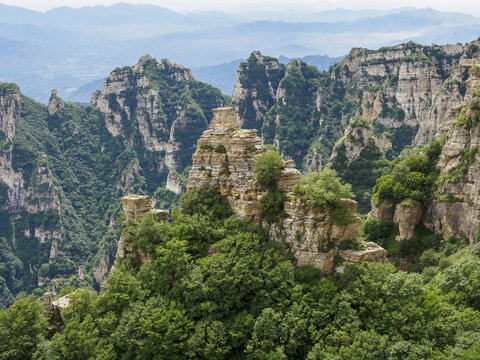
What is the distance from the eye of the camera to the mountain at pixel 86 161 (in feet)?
416

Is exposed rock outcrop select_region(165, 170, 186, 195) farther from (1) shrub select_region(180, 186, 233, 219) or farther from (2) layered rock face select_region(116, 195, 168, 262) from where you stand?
(1) shrub select_region(180, 186, 233, 219)

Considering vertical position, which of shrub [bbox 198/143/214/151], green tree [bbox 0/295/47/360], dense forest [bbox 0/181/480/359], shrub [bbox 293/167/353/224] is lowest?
green tree [bbox 0/295/47/360]

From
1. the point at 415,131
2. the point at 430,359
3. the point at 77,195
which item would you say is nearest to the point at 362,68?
the point at 415,131

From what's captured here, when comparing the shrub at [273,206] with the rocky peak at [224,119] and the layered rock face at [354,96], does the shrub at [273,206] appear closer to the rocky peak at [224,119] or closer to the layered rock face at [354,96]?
the rocky peak at [224,119]

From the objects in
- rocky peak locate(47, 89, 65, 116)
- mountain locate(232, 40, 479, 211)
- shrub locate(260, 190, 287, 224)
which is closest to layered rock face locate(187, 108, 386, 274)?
shrub locate(260, 190, 287, 224)

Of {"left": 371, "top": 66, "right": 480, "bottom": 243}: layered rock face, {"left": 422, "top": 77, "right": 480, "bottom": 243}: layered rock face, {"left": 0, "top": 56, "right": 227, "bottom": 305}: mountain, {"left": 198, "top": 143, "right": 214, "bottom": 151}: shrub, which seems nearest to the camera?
{"left": 198, "top": 143, "right": 214, "bottom": 151}: shrub

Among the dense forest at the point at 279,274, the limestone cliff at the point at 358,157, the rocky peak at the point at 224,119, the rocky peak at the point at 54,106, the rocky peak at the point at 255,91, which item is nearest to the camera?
the dense forest at the point at 279,274

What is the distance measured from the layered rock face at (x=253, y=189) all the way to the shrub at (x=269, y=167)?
61 centimetres

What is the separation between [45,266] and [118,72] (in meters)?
91.5

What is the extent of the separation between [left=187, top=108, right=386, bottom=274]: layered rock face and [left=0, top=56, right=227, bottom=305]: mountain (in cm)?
8365

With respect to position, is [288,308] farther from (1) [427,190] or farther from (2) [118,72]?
(2) [118,72]

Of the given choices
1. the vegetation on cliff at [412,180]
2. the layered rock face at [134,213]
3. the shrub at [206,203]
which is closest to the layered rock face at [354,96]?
the vegetation on cliff at [412,180]

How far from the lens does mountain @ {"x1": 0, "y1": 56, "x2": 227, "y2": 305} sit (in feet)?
416

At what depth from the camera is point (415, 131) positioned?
119 meters
